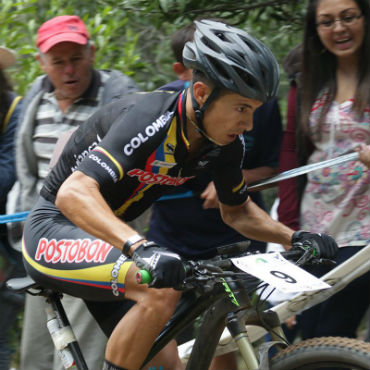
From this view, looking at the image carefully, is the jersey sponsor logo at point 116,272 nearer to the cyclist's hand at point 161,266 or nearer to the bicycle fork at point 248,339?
the cyclist's hand at point 161,266

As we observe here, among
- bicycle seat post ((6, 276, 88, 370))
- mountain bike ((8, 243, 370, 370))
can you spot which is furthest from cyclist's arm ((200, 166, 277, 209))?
bicycle seat post ((6, 276, 88, 370))

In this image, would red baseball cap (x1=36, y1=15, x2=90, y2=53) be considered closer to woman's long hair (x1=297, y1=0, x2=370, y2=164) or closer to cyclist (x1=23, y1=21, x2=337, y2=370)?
cyclist (x1=23, y1=21, x2=337, y2=370)

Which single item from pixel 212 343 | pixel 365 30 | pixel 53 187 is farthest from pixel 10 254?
pixel 365 30

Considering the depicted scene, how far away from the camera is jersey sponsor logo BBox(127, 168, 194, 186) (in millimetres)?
3236

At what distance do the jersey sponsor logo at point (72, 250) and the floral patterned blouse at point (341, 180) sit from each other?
1.27 m

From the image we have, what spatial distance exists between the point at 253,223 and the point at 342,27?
1.09 meters

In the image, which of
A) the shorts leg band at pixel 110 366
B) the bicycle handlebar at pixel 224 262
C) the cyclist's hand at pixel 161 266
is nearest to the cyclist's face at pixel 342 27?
the bicycle handlebar at pixel 224 262

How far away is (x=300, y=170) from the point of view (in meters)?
3.79

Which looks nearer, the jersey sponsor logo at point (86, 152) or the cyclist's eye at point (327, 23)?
the jersey sponsor logo at point (86, 152)

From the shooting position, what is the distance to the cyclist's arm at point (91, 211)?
289 cm

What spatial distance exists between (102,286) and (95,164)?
1.54 feet

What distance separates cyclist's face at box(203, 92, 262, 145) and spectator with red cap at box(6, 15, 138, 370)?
47.2 inches

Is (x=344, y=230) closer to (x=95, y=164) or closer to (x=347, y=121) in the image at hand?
(x=347, y=121)

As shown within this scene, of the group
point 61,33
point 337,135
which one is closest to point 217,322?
point 337,135
